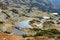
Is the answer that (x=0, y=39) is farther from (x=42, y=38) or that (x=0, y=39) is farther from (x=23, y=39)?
(x=42, y=38)

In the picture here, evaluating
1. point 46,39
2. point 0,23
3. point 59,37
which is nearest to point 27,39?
point 46,39

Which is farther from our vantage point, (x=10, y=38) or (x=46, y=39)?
(x=10, y=38)

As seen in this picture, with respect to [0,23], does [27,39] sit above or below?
above

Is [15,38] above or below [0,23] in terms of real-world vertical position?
above

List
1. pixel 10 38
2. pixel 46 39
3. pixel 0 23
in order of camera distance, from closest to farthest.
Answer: pixel 46 39 < pixel 10 38 < pixel 0 23

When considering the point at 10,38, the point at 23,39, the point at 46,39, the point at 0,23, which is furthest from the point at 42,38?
the point at 0,23

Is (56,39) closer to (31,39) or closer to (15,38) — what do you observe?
(31,39)

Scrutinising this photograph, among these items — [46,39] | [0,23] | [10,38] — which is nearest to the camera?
[46,39]

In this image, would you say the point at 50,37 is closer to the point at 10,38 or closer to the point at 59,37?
the point at 59,37

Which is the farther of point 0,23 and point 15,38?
point 0,23
